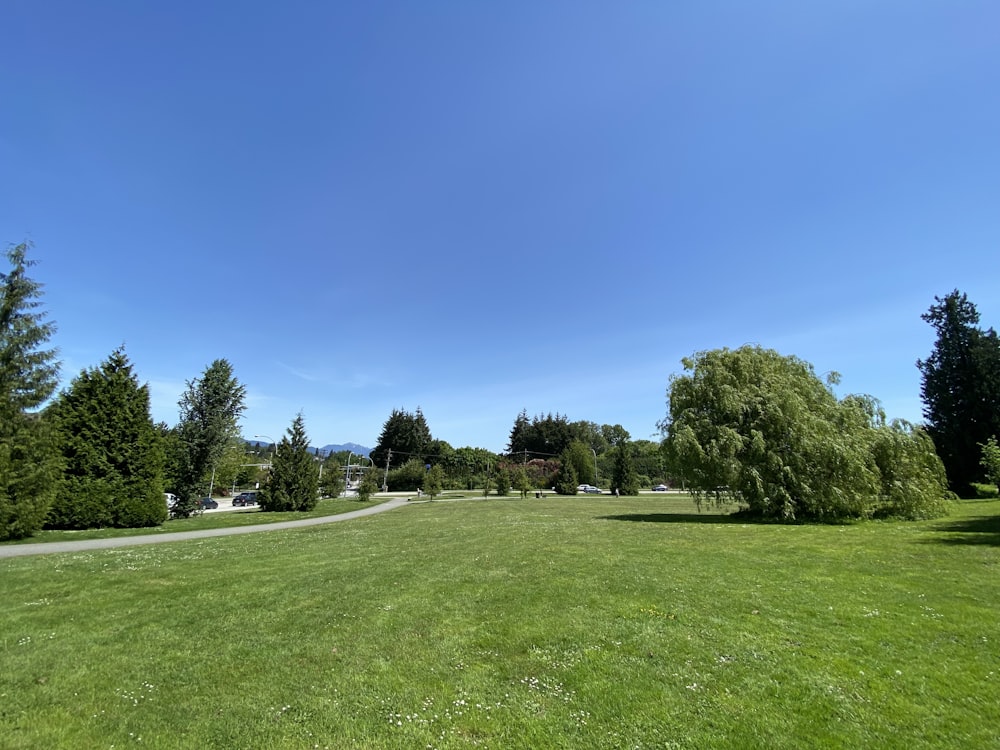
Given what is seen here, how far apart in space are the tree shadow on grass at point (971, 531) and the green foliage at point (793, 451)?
2524mm

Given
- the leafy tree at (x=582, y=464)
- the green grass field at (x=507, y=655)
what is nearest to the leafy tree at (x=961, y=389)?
the green grass field at (x=507, y=655)

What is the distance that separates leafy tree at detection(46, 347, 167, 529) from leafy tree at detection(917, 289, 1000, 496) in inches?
2645

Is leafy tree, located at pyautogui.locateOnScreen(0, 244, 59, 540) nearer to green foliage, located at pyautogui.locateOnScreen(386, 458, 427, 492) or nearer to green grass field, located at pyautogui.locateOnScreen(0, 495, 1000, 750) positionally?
green grass field, located at pyautogui.locateOnScreen(0, 495, 1000, 750)

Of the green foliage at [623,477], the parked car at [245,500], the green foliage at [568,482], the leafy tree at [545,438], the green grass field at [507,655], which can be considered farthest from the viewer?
the leafy tree at [545,438]

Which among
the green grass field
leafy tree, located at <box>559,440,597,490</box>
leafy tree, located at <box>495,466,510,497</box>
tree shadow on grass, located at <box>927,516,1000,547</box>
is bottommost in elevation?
the green grass field

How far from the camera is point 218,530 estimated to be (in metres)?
24.9

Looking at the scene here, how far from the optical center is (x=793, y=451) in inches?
953

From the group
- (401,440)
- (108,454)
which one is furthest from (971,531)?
(401,440)

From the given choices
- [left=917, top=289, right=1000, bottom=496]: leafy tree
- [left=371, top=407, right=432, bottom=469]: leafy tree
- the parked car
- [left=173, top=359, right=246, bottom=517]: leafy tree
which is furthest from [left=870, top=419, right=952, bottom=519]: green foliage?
[left=371, top=407, right=432, bottom=469]: leafy tree

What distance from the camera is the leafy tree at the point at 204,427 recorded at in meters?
35.2

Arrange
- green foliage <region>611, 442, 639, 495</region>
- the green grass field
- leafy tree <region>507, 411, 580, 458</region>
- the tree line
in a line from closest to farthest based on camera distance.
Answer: the green grass field → the tree line → green foliage <region>611, 442, 639, 495</region> → leafy tree <region>507, 411, 580, 458</region>

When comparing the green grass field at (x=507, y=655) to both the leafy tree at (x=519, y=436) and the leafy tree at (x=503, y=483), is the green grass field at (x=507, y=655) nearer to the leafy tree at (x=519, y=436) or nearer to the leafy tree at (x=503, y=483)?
the leafy tree at (x=503, y=483)

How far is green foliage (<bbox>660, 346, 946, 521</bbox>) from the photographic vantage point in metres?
23.2

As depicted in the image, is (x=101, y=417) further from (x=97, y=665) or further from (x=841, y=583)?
(x=841, y=583)
